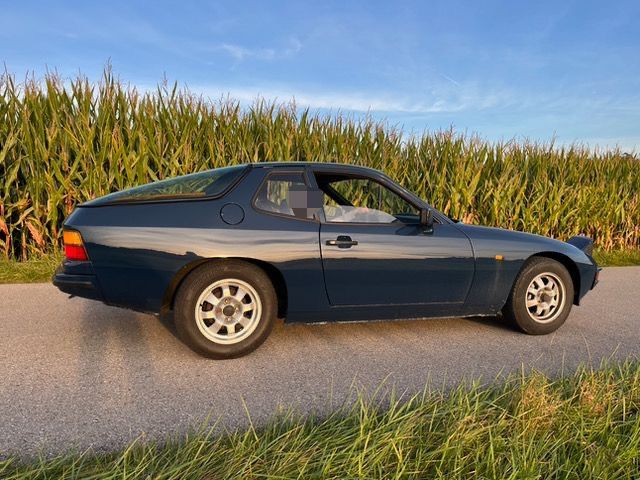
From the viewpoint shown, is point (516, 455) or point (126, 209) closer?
point (516, 455)

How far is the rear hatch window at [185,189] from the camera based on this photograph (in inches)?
139

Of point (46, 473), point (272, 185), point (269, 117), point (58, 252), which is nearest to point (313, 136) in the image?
point (269, 117)

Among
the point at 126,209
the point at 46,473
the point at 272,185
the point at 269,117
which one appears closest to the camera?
the point at 46,473

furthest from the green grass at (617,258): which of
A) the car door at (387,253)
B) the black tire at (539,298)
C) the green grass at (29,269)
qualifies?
the green grass at (29,269)

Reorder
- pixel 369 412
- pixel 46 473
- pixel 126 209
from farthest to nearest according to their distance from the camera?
pixel 126 209 < pixel 369 412 < pixel 46 473

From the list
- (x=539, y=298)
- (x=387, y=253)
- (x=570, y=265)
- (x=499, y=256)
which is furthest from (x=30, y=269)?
(x=570, y=265)

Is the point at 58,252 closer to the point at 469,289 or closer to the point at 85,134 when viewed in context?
the point at 85,134

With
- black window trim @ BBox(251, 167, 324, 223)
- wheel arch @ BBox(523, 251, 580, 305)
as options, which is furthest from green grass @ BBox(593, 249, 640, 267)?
black window trim @ BBox(251, 167, 324, 223)

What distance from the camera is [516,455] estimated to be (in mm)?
2107

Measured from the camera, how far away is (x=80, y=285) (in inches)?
133

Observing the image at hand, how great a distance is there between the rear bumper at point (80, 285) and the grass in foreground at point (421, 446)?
1444 millimetres

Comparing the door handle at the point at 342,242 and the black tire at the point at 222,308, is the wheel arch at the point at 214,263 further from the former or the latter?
the door handle at the point at 342,242

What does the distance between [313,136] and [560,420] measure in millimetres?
7125

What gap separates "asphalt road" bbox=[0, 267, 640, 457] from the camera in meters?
2.57
